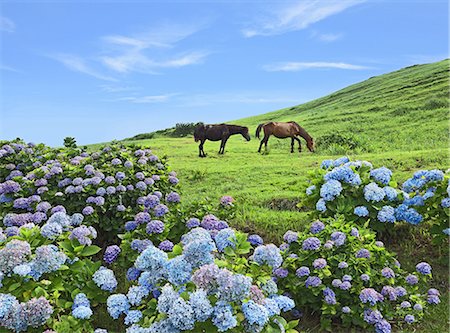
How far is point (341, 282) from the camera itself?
5.08 metres

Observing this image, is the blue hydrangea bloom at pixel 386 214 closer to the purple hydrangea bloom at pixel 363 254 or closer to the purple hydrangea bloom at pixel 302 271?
the purple hydrangea bloom at pixel 363 254

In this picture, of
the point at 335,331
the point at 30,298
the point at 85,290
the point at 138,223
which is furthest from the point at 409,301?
the point at 30,298

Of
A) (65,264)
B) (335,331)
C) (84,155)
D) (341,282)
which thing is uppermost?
(84,155)

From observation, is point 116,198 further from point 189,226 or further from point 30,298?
point 30,298

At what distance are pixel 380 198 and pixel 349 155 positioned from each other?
30.0 ft

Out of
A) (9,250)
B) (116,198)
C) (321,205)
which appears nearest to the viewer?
(9,250)

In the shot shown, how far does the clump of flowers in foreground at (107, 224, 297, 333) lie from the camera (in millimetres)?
3242

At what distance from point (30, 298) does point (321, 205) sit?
3875 millimetres

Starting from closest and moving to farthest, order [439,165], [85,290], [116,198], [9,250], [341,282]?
[9,250], [85,290], [341,282], [116,198], [439,165]

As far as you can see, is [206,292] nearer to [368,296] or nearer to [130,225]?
[368,296]

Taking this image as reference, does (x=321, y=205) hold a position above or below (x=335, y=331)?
above

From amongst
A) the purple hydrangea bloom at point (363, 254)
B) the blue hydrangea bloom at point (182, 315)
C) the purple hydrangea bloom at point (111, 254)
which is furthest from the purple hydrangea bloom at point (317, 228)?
the blue hydrangea bloom at point (182, 315)

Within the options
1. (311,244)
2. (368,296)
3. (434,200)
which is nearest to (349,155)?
(434,200)

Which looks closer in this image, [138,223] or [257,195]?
[138,223]
